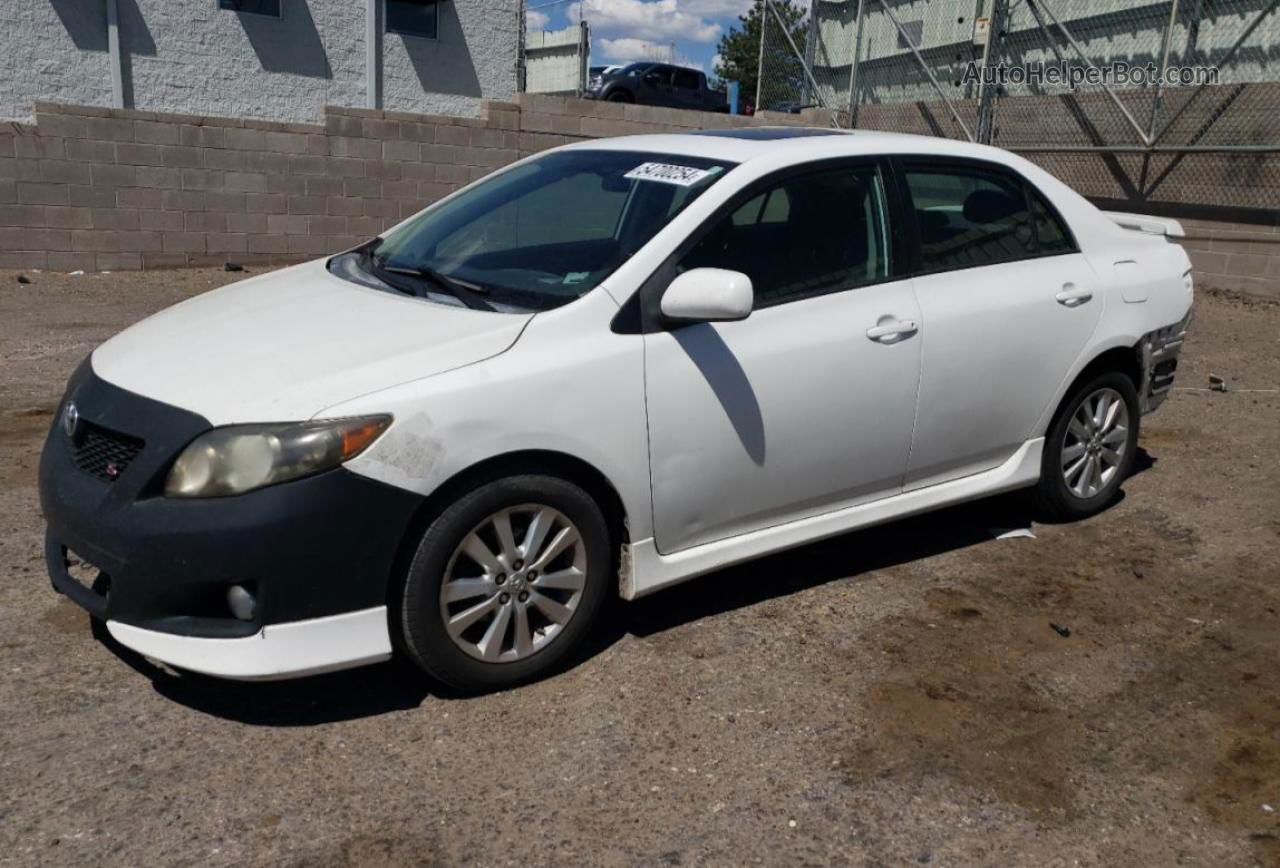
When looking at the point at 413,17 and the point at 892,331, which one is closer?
the point at 892,331

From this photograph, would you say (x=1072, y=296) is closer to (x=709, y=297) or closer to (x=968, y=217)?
(x=968, y=217)

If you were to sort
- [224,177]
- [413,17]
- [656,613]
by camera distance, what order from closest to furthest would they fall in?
1. [656,613]
2. [224,177]
3. [413,17]

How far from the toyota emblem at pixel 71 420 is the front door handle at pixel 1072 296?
369 centimetres

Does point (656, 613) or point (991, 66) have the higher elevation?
point (991, 66)

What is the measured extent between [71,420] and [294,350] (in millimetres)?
742

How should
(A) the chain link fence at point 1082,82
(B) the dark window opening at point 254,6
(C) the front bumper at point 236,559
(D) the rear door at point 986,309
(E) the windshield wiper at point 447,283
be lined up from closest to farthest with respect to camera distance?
(C) the front bumper at point 236,559, (E) the windshield wiper at point 447,283, (D) the rear door at point 986,309, (A) the chain link fence at point 1082,82, (B) the dark window opening at point 254,6

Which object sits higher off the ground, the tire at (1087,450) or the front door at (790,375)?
the front door at (790,375)

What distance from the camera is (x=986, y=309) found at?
455cm

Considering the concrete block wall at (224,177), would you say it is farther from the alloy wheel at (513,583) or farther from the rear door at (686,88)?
the rear door at (686,88)

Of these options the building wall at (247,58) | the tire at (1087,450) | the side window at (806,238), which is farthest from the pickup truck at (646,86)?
the side window at (806,238)

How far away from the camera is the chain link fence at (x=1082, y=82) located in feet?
39.4

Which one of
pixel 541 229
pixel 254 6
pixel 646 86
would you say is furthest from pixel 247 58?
pixel 541 229

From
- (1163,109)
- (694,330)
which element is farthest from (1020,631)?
(1163,109)

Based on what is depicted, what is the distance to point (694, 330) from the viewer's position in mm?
3795
